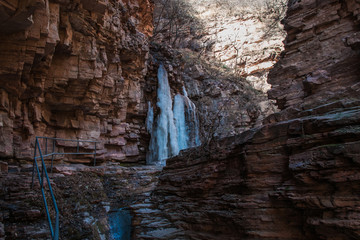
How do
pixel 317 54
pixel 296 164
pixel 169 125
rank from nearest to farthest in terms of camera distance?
1. pixel 296 164
2. pixel 317 54
3. pixel 169 125

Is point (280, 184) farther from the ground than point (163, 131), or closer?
closer

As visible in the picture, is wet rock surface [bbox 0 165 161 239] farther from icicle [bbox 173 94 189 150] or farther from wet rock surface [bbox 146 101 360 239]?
icicle [bbox 173 94 189 150]

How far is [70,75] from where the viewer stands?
947 cm

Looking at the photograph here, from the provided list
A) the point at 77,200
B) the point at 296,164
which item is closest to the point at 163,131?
the point at 77,200

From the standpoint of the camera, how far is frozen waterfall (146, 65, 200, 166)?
15164 mm

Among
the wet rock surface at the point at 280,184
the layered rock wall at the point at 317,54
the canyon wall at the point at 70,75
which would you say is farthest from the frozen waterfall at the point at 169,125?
the wet rock surface at the point at 280,184

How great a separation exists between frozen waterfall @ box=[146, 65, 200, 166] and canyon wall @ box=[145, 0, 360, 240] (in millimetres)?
6848

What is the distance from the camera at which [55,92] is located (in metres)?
9.84

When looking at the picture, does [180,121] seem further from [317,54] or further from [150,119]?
[317,54]

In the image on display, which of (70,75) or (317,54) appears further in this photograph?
(70,75)

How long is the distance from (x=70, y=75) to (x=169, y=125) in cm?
779

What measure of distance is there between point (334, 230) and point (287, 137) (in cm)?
180

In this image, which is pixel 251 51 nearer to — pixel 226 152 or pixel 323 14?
pixel 323 14

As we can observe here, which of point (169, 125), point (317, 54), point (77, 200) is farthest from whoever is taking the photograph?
point (169, 125)
